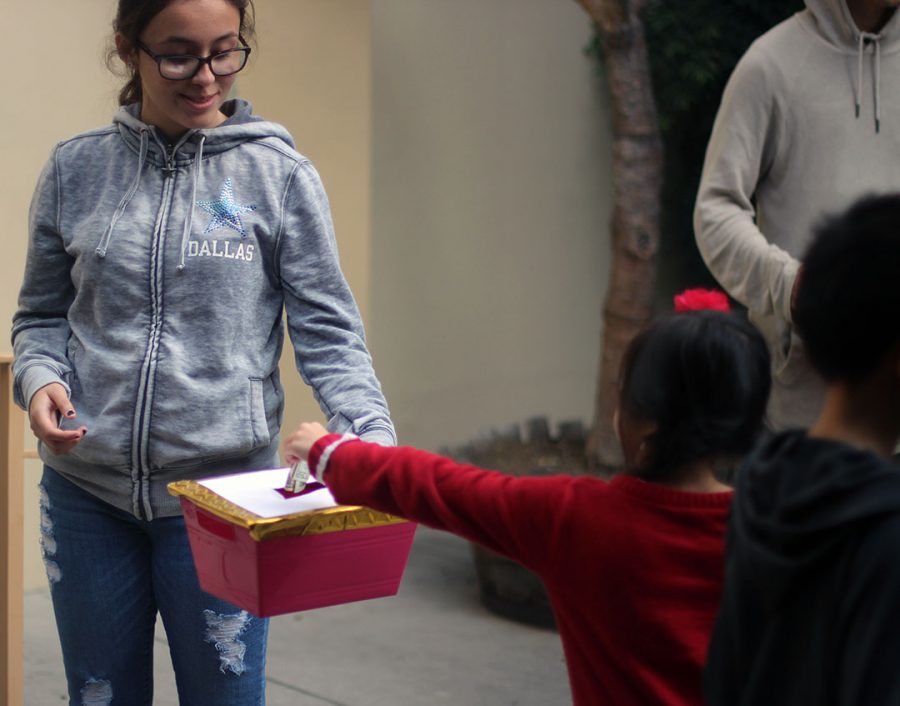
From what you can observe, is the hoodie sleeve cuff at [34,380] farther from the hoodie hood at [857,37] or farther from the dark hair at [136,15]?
the hoodie hood at [857,37]

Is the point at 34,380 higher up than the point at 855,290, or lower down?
lower down

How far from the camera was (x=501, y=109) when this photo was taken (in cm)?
654

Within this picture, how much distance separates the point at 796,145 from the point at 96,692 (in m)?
1.84

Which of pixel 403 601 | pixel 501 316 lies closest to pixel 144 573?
pixel 403 601

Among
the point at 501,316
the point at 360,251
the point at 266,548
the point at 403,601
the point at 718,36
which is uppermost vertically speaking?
the point at 718,36

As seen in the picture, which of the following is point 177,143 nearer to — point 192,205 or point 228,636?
point 192,205

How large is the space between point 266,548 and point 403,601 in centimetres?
352

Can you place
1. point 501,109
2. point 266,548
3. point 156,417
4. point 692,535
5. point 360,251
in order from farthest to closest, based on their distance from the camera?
point 501,109 < point 360,251 < point 156,417 < point 266,548 < point 692,535

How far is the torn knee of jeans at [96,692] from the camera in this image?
2.23m

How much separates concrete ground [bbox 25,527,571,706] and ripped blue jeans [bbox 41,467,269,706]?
1994 mm

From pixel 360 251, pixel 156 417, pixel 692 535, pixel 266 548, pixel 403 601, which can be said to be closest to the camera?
pixel 692 535

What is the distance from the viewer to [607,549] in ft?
5.62

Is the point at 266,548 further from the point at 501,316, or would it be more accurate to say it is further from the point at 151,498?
the point at 501,316

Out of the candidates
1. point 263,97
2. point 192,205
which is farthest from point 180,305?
point 263,97
